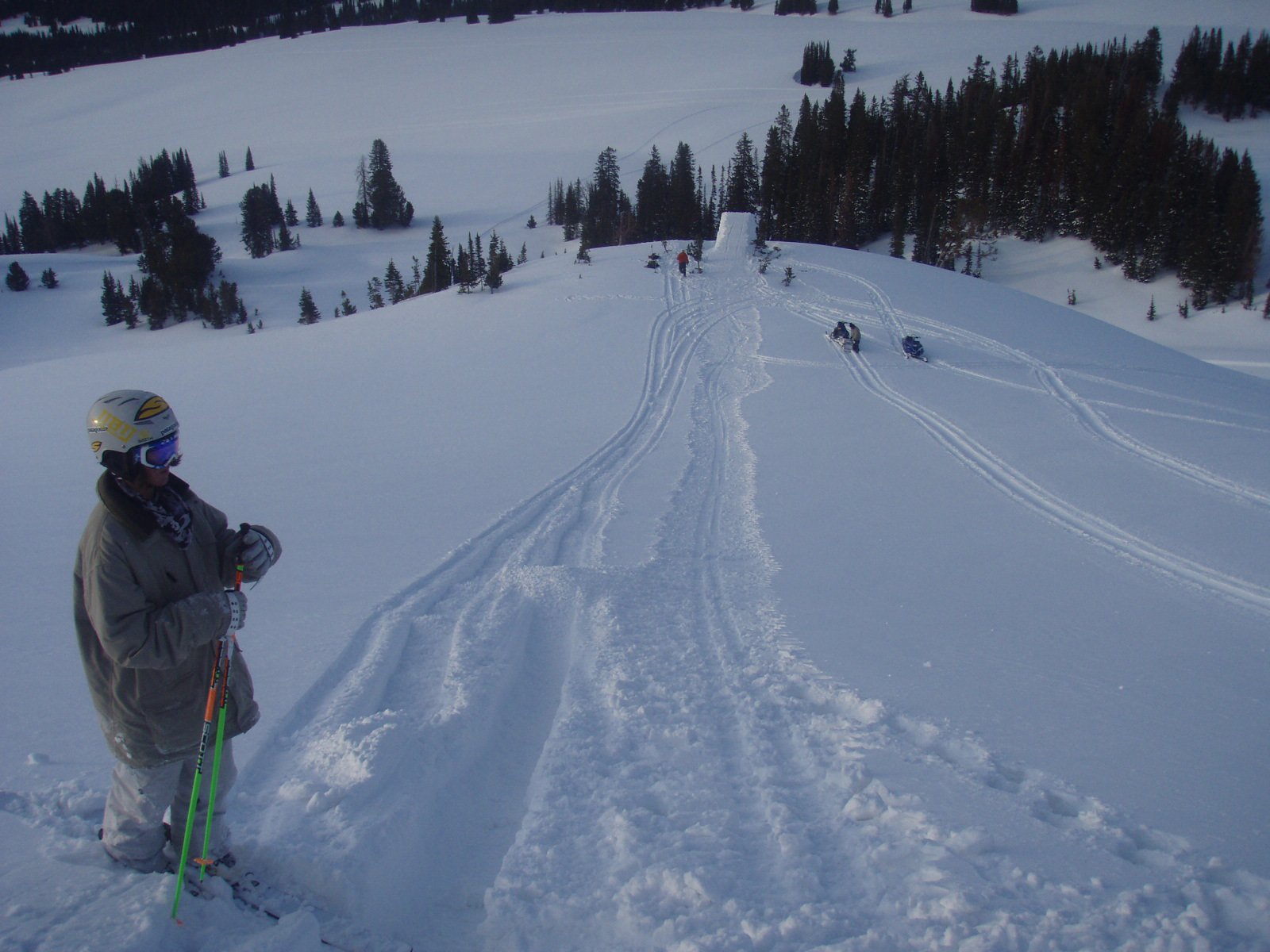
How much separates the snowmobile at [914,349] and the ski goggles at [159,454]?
18103mm

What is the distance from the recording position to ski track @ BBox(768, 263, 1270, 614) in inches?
258

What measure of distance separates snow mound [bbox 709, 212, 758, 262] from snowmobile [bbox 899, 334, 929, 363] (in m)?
12.3

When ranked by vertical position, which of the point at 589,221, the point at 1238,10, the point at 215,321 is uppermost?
the point at 1238,10

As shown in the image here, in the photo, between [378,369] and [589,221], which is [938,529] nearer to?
[378,369]

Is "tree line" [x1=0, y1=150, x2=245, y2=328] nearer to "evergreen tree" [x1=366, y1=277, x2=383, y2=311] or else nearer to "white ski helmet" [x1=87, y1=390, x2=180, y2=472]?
"evergreen tree" [x1=366, y1=277, x2=383, y2=311]

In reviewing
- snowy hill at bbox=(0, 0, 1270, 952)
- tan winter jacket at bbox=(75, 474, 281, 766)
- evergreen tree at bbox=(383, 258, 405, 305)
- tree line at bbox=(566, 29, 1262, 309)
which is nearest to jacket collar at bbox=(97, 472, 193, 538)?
tan winter jacket at bbox=(75, 474, 281, 766)

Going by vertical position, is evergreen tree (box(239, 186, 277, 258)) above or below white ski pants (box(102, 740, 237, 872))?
above

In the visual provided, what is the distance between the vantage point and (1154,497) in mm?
8742

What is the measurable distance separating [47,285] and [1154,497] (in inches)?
2856

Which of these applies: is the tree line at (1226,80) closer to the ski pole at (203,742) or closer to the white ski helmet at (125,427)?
the white ski helmet at (125,427)

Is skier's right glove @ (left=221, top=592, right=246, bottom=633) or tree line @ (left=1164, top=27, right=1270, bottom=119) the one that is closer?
skier's right glove @ (left=221, top=592, right=246, bottom=633)

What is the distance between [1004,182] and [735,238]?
33214 millimetres

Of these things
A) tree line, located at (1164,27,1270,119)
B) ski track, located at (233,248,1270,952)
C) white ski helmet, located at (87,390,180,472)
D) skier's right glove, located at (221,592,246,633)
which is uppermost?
tree line, located at (1164,27,1270,119)

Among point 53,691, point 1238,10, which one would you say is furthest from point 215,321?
point 1238,10
